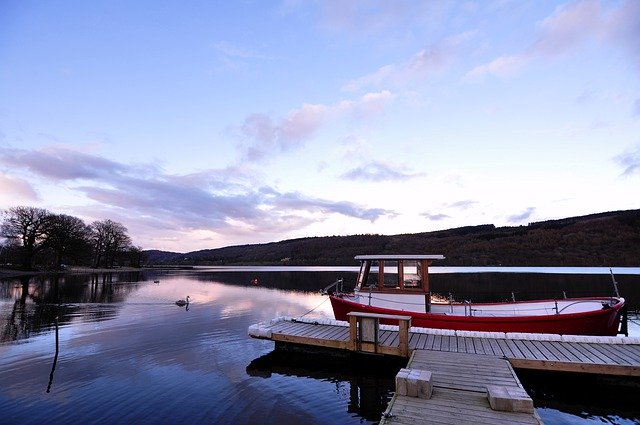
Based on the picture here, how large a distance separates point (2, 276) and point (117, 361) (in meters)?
67.7

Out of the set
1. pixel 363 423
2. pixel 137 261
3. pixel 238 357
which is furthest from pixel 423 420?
pixel 137 261

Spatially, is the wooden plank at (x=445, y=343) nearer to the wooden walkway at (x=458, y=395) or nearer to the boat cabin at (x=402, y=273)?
the wooden walkway at (x=458, y=395)

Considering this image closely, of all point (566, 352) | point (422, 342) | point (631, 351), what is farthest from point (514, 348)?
point (631, 351)

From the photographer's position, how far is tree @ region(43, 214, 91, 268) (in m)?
69.4

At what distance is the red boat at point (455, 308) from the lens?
13.4 metres

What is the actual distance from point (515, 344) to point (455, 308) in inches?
238

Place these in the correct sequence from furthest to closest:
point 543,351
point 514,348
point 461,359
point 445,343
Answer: point 445,343 → point 514,348 → point 543,351 → point 461,359

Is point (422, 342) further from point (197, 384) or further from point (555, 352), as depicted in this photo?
point (197, 384)

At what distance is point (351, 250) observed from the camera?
141500 mm

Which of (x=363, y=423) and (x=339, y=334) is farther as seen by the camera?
(x=339, y=334)

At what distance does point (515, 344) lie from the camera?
11.6 metres

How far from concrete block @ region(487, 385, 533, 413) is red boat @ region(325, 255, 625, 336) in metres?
A: 7.82

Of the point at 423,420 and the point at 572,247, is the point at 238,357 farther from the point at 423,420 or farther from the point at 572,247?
the point at 572,247

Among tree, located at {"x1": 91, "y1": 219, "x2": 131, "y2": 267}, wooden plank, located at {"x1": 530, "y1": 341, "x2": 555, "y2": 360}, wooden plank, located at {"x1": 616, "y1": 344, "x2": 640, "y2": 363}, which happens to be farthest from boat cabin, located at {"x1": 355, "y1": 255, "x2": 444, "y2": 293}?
tree, located at {"x1": 91, "y1": 219, "x2": 131, "y2": 267}
